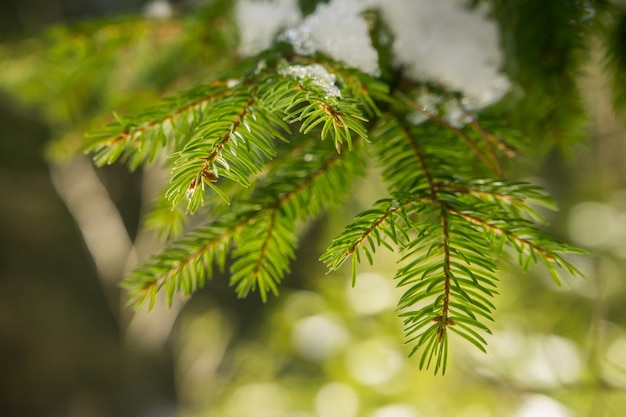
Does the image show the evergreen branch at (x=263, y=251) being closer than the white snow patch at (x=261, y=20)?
Yes

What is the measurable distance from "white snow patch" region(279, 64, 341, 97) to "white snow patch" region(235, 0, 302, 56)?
0.48 ft

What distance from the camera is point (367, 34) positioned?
36 cm

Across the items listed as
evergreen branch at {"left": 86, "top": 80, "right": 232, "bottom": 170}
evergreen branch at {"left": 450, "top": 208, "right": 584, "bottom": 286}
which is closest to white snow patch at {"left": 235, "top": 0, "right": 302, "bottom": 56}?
evergreen branch at {"left": 86, "top": 80, "right": 232, "bottom": 170}

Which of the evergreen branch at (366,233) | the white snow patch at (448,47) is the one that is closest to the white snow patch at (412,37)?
the white snow patch at (448,47)

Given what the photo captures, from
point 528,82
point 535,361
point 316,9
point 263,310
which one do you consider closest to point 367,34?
point 316,9

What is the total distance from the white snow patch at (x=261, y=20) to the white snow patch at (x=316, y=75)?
145mm

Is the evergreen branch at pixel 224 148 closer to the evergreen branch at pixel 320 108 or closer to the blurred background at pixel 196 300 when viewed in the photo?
the evergreen branch at pixel 320 108

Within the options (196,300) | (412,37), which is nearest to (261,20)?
(412,37)

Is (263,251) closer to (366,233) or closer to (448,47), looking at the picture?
(366,233)

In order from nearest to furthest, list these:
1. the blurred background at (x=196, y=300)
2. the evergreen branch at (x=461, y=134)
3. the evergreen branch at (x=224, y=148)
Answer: the evergreen branch at (x=224, y=148), the evergreen branch at (x=461, y=134), the blurred background at (x=196, y=300)

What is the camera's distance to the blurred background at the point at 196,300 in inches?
23.5

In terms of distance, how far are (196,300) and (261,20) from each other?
161 cm

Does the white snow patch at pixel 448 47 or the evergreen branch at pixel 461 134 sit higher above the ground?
the white snow patch at pixel 448 47

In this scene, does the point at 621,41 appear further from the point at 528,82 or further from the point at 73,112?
the point at 73,112
